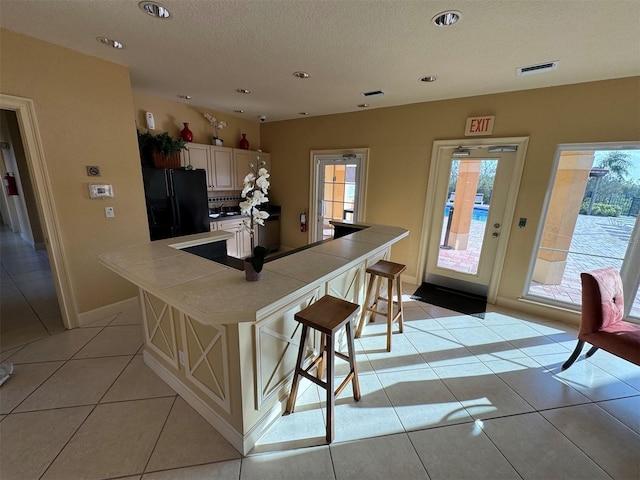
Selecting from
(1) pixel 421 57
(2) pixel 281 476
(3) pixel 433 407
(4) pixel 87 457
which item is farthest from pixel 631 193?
(4) pixel 87 457

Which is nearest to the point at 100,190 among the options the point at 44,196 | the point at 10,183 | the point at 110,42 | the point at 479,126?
the point at 44,196

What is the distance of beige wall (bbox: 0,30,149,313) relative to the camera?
82.7 inches

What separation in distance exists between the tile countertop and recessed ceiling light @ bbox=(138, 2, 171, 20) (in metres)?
1.57

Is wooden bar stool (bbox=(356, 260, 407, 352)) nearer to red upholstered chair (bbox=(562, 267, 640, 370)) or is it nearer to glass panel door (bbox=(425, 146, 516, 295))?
red upholstered chair (bbox=(562, 267, 640, 370))

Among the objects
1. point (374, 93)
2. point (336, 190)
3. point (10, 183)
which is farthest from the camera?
point (10, 183)

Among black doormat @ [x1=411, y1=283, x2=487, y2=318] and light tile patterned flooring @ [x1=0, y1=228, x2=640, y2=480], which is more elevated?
black doormat @ [x1=411, y1=283, x2=487, y2=318]

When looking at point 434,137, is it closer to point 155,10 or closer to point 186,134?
point 155,10

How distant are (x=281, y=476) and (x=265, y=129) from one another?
518 cm

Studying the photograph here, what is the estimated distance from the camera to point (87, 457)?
1427 mm

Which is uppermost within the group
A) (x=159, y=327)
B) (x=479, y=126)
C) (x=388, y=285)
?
(x=479, y=126)

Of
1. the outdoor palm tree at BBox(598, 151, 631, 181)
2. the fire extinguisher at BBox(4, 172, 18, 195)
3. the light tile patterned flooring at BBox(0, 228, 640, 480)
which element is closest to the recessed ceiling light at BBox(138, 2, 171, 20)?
the light tile patterned flooring at BBox(0, 228, 640, 480)

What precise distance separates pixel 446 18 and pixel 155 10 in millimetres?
1881

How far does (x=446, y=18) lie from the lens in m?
1.65

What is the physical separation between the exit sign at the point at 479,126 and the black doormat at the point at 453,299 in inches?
84.1
